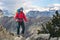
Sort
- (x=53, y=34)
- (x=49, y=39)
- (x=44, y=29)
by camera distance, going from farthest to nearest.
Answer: (x=44, y=29)
(x=53, y=34)
(x=49, y=39)

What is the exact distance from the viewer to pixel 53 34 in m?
16.7

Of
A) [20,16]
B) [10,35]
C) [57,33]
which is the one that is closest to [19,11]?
[20,16]

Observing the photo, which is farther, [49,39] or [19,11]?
[19,11]

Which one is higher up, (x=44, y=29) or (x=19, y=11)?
(x=19, y=11)

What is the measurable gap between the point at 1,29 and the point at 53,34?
4.52 metres

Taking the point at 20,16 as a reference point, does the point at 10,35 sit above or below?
below

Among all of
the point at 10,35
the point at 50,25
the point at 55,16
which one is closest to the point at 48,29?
the point at 50,25

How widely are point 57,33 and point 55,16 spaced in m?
2.21

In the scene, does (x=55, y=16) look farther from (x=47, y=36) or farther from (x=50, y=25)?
(x=47, y=36)

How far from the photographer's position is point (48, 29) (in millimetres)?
17547

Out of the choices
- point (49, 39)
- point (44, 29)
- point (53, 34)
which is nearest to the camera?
point (49, 39)

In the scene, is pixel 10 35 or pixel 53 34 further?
pixel 10 35

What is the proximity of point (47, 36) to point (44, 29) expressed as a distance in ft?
7.28

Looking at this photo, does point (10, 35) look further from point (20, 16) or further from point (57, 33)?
point (57, 33)
